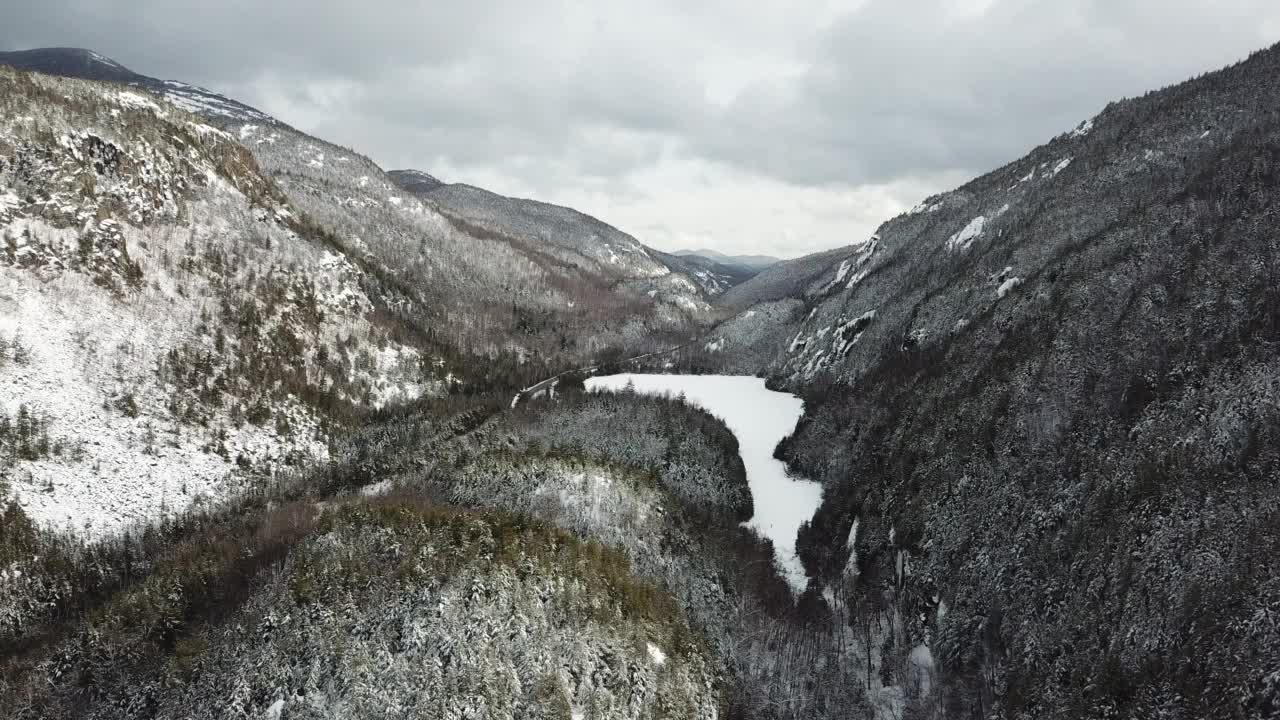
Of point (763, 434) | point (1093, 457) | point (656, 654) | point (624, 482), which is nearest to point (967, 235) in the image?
Answer: point (763, 434)

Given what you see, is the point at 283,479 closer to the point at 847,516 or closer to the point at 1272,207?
the point at 847,516

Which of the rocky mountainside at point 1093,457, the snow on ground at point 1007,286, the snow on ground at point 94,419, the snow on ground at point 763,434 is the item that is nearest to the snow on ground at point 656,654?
the rocky mountainside at point 1093,457

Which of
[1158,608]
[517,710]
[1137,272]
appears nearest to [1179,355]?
[1137,272]

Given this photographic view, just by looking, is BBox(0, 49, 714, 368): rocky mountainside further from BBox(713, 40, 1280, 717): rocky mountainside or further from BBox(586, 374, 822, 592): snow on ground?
BBox(713, 40, 1280, 717): rocky mountainside

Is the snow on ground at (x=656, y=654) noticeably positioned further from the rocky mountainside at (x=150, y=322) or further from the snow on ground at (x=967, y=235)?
the snow on ground at (x=967, y=235)

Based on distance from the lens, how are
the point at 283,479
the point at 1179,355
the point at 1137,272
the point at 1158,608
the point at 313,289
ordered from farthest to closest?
the point at 313,289 → the point at 283,479 → the point at 1137,272 → the point at 1179,355 → the point at 1158,608

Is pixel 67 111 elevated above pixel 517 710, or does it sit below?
above
